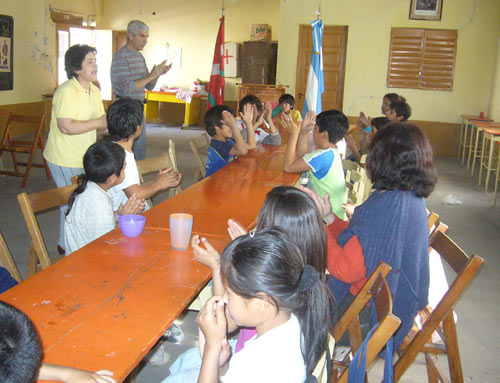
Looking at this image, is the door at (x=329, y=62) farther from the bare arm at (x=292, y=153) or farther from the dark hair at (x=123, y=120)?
the dark hair at (x=123, y=120)

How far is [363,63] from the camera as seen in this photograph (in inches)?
338

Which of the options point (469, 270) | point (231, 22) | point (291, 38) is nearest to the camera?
point (469, 270)

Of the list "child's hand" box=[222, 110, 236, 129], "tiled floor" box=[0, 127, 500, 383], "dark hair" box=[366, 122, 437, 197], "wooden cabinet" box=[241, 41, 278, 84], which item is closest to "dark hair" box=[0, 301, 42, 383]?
A: "dark hair" box=[366, 122, 437, 197]

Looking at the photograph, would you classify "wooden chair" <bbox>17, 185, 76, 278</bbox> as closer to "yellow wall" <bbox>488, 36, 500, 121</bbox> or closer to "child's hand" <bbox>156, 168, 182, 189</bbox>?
"child's hand" <bbox>156, 168, 182, 189</bbox>

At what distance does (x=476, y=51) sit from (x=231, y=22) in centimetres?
492

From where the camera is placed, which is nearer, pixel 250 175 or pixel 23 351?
pixel 23 351

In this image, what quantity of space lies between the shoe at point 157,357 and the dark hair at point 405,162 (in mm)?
1246

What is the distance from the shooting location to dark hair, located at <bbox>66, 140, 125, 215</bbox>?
7.07 ft

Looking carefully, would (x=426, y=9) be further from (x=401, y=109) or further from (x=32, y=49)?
(x=32, y=49)

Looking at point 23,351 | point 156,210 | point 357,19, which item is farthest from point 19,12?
point 23,351

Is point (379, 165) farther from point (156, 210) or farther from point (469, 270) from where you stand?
point (156, 210)

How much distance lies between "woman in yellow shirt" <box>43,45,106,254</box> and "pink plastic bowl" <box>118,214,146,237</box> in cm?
129

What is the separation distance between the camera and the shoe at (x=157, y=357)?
7.48ft

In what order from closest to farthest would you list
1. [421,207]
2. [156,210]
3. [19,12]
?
[421,207] < [156,210] < [19,12]
